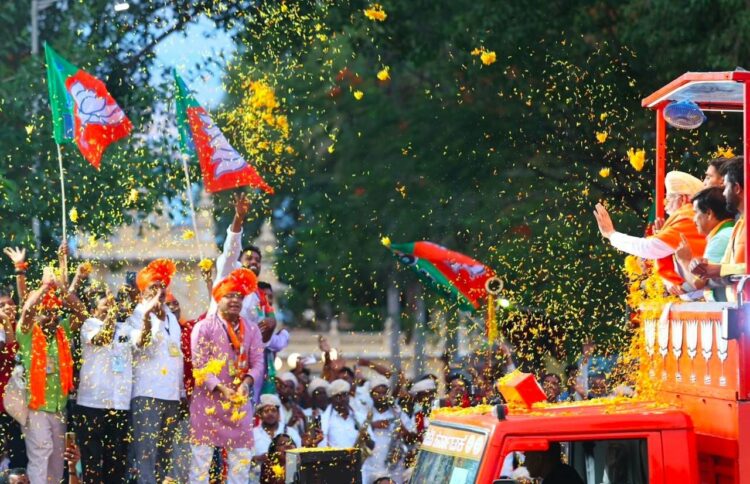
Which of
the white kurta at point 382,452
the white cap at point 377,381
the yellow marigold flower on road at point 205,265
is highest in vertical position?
the yellow marigold flower on road at point 205,265

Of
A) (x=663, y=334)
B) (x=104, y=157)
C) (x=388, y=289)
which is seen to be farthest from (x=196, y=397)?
(x=388, y=289)

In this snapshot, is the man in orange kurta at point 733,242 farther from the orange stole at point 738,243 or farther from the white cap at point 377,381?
the white cap at point 377,381

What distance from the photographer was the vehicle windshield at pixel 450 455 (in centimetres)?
676

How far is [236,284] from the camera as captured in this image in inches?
480

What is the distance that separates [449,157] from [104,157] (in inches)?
176

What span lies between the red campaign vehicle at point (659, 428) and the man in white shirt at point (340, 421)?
23.1 feet

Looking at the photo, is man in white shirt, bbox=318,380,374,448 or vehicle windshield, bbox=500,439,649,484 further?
man in white shirt, bbox=318,380,374,448

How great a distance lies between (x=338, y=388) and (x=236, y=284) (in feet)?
9.34

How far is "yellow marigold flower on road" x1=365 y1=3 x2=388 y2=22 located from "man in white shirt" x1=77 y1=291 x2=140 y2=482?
9.41 meters

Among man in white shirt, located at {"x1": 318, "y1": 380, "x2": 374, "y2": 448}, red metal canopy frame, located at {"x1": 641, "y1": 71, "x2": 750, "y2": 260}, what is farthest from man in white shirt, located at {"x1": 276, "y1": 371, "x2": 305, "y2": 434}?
red metal canopy frame, located at {"x1": 641, "y1": 71, "x2": 750, "y2": 260}

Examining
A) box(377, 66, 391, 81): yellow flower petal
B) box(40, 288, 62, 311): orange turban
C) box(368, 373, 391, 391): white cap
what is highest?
box(377, 66, 391, 81): yellow flower petal

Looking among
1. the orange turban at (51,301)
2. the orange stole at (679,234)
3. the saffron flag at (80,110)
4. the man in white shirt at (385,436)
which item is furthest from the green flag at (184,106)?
the orange stole at (679,234)

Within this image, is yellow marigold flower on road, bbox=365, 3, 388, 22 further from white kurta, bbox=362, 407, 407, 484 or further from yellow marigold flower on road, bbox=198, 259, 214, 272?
yellow marigold flower on road, bbox=198, 259, 214, 272

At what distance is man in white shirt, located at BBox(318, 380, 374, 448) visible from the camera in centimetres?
1435
